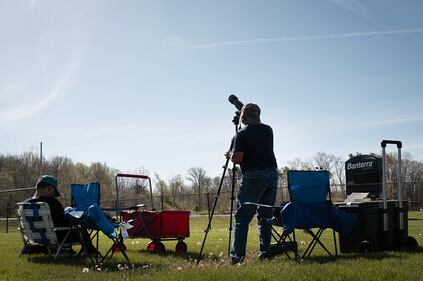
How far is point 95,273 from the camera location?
197 inches

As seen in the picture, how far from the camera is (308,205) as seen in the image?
5.61 metres

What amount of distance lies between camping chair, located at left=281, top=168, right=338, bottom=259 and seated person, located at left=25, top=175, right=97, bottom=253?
301 centimetres

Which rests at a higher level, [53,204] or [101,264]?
[53,204]

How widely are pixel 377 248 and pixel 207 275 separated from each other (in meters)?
2.87

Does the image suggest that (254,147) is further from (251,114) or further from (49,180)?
(49,180)

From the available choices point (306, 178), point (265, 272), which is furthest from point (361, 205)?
point (265, 272)

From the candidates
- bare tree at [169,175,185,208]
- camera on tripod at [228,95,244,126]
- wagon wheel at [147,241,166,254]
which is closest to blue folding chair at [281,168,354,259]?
camera on tripod at [228,95,244,126]

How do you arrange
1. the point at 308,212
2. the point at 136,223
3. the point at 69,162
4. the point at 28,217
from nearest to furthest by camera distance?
the point at 308,212 → the point at 28,217 → the point at 136,223 → the point at 69,162

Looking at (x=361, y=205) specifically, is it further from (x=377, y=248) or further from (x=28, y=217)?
(x=28, y=217)

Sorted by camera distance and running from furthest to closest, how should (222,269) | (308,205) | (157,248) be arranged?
(157,248) → (308,205) → (222,269)

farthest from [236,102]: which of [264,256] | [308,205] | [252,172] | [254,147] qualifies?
[264,256]

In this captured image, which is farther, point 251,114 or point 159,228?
point 159,228

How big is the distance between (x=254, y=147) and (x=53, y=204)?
282cm

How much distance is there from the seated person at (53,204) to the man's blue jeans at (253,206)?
2.31 m
